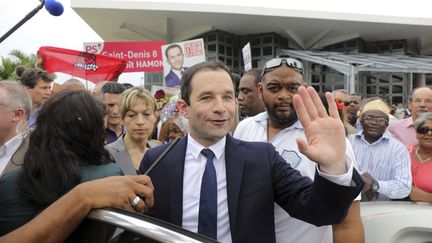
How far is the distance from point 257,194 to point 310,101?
448 millimetres

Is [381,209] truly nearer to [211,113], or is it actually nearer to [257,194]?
[257,194]

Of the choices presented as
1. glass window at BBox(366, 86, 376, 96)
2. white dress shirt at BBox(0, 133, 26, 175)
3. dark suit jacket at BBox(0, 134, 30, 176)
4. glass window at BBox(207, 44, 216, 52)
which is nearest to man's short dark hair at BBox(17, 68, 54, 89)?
white dress shirt at BBox(0, 133, 26, 175)

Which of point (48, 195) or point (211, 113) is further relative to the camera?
point (211, 113)

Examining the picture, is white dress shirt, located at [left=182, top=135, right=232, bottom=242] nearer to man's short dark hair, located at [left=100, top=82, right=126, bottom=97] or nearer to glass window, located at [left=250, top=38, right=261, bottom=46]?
man's short dark hair, located at [left=100, top=82, right=126, bottom=97]

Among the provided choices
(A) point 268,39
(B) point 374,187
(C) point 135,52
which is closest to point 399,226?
(B) point 374,187

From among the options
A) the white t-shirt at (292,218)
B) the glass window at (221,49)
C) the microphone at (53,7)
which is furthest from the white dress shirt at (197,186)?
the glass window at (221,49)

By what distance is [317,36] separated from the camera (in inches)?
918

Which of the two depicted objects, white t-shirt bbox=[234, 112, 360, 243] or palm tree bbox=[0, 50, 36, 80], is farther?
palm tree bbox=[0, 50, 36, 80]

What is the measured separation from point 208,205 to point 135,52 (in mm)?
7135

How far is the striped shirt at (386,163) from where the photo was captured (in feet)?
8.76

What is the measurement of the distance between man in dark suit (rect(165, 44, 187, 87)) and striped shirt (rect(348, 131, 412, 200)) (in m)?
4.88

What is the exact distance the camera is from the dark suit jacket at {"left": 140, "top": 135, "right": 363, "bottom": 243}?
1.69m

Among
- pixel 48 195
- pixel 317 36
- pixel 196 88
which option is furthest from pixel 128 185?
pixel 317 36

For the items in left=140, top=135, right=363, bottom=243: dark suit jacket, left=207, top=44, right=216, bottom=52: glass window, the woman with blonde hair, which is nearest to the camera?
left=140, top=135, right=363, bottom=243: dark suit jacket
